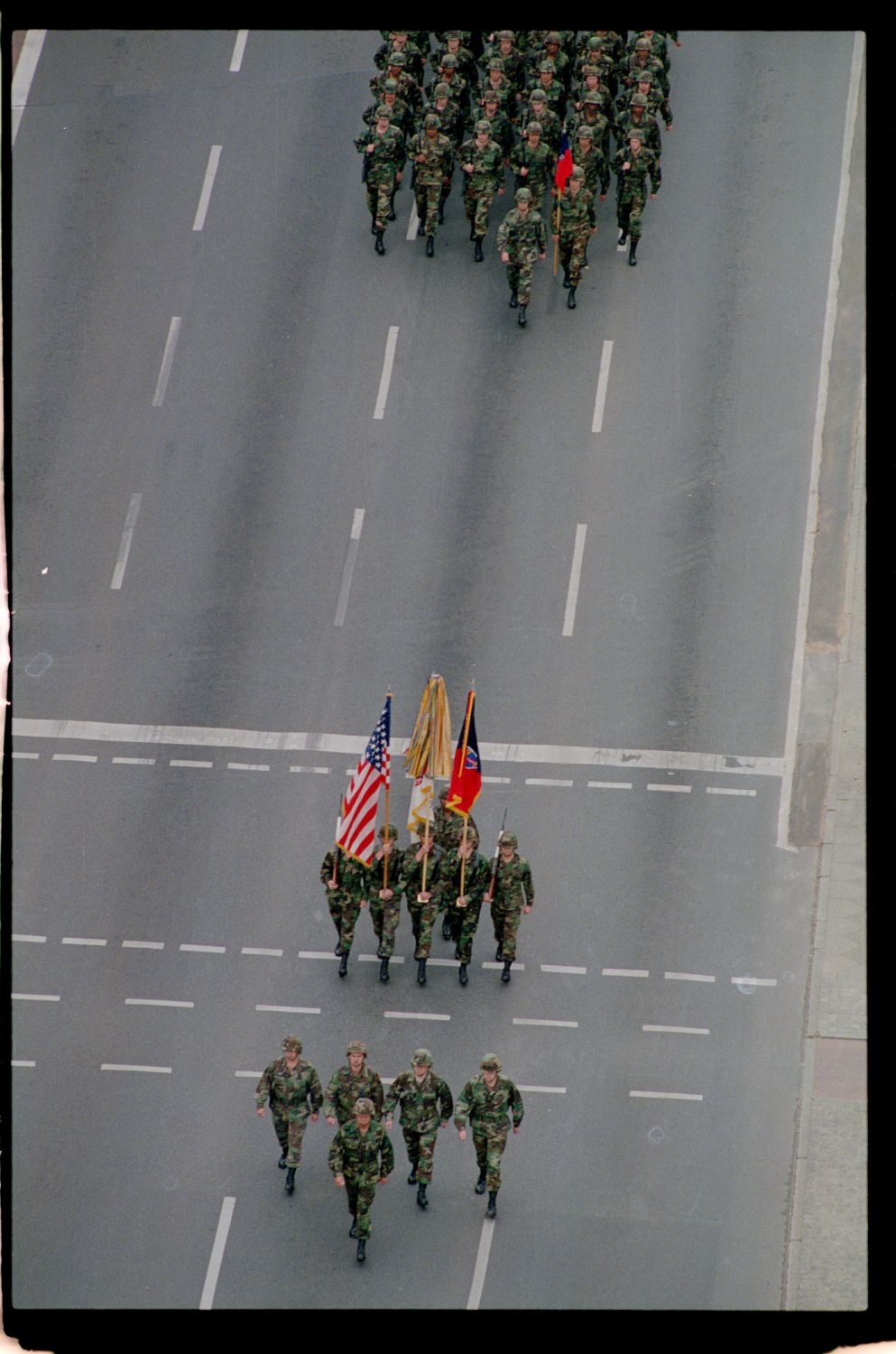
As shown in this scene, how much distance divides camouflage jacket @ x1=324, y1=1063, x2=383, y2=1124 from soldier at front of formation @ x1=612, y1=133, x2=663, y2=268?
17.8 meters

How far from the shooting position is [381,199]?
5091 cm

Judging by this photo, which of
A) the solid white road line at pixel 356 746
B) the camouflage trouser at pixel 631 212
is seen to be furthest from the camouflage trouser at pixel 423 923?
the camouflage trouser at pixel 631 212

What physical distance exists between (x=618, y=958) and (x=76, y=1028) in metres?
7.35

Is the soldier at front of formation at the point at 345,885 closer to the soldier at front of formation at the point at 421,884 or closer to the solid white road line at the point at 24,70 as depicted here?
the soldier at front of formation at the point at 421,884

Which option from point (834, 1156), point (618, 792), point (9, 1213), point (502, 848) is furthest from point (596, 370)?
point (9, 1213)

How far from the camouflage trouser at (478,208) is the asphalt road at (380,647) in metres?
0.81

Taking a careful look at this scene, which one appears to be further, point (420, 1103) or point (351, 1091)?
point (420, 1103)

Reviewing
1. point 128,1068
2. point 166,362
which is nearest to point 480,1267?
point 128,1068

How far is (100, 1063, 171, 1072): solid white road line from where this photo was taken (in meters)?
41.1

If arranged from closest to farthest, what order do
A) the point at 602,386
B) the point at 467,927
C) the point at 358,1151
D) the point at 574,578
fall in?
the point at 358,1151 < the point at 467,927 < the point at 574,578 < the point at 602,386

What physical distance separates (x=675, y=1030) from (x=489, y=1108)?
404cm

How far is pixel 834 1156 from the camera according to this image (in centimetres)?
4041

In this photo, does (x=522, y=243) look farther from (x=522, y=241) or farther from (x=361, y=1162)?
(x=361, y=1162)

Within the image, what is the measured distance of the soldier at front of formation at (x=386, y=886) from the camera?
40750 mm
